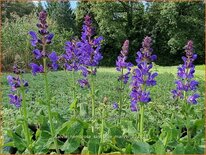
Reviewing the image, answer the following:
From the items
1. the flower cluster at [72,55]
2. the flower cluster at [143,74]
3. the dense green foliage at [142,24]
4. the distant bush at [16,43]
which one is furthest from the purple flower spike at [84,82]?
the dense green foliage at [142,24]

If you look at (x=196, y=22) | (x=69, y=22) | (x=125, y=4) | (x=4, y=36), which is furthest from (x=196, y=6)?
(x=4, y=36)

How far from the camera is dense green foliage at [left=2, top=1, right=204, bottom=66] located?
24.7m

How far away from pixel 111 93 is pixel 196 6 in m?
20.2

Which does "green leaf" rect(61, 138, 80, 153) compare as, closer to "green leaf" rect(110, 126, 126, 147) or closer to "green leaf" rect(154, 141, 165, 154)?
"green leaf" rect(110, 126, 126, 147)

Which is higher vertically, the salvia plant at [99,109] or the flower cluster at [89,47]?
the flower cluster at [89,47]

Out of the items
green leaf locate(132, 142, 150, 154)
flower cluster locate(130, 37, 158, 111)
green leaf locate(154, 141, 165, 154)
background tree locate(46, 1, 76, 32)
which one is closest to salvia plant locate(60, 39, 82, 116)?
flower cluster locate(130, 37, 158, 111)

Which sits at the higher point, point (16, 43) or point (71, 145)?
point (16, 43)

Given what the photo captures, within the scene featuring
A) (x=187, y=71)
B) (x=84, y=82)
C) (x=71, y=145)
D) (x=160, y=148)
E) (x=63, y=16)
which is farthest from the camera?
(x=63, y=16)

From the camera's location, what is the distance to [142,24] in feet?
84.4

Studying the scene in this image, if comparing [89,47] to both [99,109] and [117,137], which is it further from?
[117,137]

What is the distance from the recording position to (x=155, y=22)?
87.1 ft

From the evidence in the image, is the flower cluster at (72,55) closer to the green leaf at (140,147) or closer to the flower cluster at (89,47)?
the flower cluster at (89,47)

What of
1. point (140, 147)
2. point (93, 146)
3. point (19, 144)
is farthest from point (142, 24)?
point (140, 147)

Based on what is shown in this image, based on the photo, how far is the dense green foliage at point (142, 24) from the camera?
2469 centimetres
